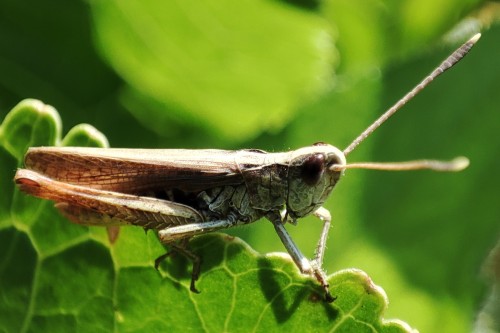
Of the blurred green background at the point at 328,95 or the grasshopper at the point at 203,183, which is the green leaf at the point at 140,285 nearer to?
the grasshopper at the point at 203,183

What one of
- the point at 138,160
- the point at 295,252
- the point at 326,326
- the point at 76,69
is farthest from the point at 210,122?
the point at 326,326

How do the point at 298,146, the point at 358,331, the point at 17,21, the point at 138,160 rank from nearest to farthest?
1. the point at 358,331
2. the point at 138,160
3. the point at 298,146
4. the point at 17,21

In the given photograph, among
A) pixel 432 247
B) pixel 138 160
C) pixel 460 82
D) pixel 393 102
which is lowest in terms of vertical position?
pixel 138 160

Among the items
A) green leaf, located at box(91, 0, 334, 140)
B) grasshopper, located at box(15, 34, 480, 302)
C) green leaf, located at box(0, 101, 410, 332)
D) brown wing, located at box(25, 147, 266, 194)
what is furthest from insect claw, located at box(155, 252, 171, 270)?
green leaf, located at box(91, 0, 334, 140)

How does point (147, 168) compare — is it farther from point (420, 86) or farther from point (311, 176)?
point (420, 86)

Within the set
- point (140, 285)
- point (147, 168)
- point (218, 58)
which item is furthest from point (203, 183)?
point (140, 285)

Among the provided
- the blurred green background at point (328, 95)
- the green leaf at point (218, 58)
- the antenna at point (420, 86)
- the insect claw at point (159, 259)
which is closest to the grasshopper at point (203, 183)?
the antenna at point (420, 86)

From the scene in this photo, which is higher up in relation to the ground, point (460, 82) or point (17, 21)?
point (460, 82)

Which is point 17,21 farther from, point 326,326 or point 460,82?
point 326,326
